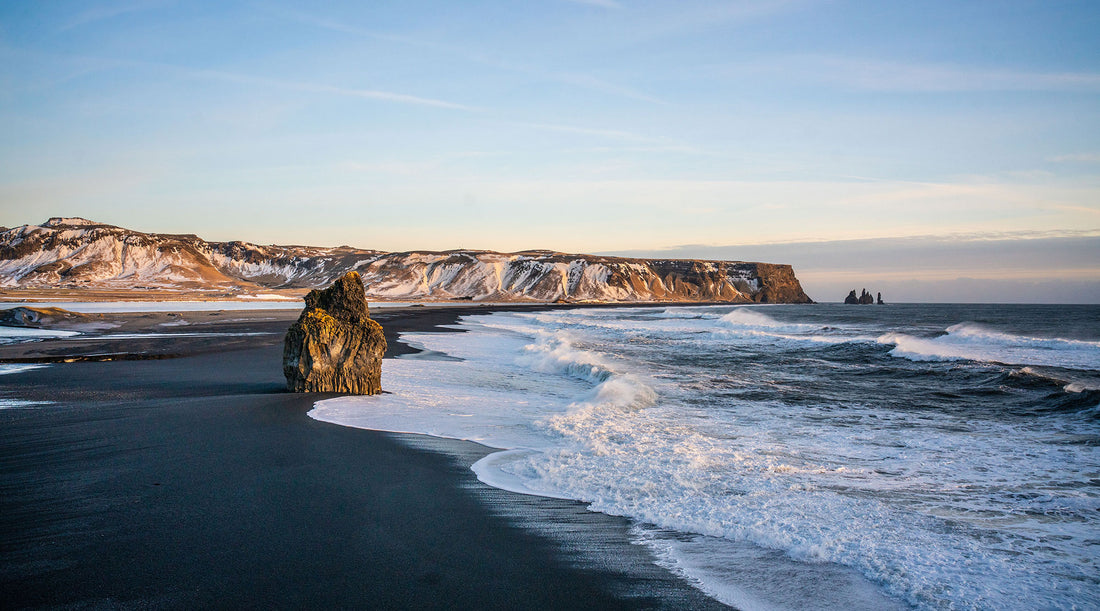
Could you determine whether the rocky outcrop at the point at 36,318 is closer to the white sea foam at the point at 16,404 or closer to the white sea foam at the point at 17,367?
the white sea foam at the point at 17,367

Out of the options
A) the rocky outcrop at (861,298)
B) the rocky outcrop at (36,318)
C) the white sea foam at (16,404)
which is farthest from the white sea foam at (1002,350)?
the rocky outcrop at (861,298)

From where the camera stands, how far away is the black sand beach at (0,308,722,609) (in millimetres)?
3383

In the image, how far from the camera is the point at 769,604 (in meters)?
3.46

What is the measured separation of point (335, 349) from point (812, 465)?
787cm

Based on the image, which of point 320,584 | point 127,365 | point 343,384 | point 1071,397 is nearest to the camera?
point 320,584

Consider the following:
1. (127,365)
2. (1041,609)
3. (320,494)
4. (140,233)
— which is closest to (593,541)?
(320,494)

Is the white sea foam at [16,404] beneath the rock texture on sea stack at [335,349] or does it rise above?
beneath

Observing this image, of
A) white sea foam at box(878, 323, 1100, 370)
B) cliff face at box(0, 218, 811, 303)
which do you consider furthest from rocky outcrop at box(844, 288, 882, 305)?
white sea foam at box(878, 323, 1100, 370)

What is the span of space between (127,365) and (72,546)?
38.0 feet

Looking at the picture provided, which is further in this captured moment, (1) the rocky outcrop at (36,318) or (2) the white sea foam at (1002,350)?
(1) the rocky outcrop at (36,318)

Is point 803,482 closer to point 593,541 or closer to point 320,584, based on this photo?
point 593,541

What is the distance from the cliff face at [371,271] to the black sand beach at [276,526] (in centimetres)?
10362

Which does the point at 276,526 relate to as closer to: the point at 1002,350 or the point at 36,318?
the point at 1002,350

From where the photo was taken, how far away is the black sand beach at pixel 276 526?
11.1 feet
